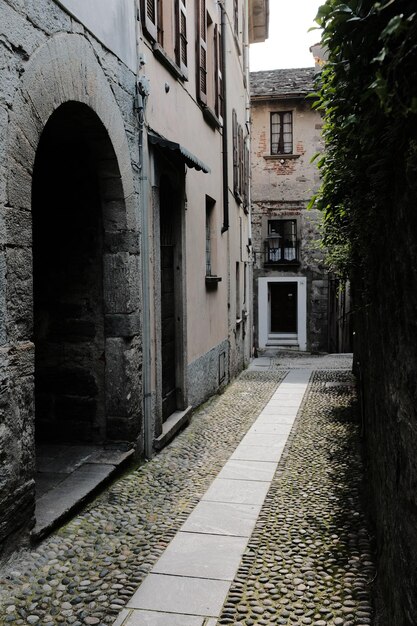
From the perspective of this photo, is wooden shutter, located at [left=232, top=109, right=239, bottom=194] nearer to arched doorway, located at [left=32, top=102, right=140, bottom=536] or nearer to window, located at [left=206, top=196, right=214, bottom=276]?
window, located at [left=206, top=196, right=214, bottom=276]

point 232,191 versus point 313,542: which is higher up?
point 232,191

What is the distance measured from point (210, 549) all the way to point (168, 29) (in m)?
5.41

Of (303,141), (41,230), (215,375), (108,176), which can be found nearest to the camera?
(108,176)

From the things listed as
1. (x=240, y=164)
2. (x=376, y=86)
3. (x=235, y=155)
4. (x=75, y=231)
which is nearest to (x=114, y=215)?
(x=75, y=231)

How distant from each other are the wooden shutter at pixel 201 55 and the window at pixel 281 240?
11.5 metres

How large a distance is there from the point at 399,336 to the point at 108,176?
3465 mm

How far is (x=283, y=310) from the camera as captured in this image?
2547 cm

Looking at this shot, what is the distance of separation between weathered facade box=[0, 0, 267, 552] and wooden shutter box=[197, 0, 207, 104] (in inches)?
1.6

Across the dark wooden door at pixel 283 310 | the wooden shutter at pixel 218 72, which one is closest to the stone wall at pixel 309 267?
the dark wooden door at pixel 283 310

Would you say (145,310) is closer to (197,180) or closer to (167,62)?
(167,62)

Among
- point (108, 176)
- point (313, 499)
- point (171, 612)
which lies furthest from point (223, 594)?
point (108, 176)

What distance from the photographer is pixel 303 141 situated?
19625 millimetres

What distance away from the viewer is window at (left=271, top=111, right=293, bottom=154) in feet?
64.6

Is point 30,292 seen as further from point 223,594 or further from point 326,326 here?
point 326,326
